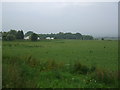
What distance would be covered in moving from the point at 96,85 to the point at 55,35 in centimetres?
9752

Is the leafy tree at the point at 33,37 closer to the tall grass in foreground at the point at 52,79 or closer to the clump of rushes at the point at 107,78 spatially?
the tall grass in foreground at the point at 52,79

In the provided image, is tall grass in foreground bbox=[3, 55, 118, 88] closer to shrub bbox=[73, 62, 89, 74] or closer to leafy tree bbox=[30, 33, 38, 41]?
shrub bbox=[73, 62, 89, 74]

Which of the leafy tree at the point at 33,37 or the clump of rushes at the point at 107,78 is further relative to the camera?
the leafy tree at the point at 33,37

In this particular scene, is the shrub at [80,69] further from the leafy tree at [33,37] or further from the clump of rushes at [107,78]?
the leafy tree at [33,37]

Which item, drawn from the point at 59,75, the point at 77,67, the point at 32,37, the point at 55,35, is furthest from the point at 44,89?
the point at 55,35

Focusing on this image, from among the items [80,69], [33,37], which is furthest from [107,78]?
[33,37]

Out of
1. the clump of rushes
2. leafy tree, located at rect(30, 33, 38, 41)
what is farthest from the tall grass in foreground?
leafy tree, located at rect(30, 33, 38, 41)

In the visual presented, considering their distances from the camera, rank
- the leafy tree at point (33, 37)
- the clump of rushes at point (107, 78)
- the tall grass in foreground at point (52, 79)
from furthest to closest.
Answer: the leafy tree at point (33, 37) → the clump of rushes at point (107, 78) → the tall grass in foreground at point (52, 79)

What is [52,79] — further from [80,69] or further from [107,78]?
[80,69]

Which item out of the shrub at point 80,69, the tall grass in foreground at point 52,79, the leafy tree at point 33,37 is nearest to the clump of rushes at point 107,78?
the tall grass in foreground at point 52,79

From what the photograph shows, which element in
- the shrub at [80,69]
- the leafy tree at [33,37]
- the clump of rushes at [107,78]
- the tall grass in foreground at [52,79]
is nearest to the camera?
the tall grass in foreground at [52,79]

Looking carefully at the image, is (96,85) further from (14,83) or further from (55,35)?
(55,35)

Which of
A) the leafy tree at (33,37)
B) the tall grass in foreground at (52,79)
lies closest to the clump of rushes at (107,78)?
the tall grass in foreground at (52,79)

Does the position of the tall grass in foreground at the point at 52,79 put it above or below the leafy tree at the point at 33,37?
below
